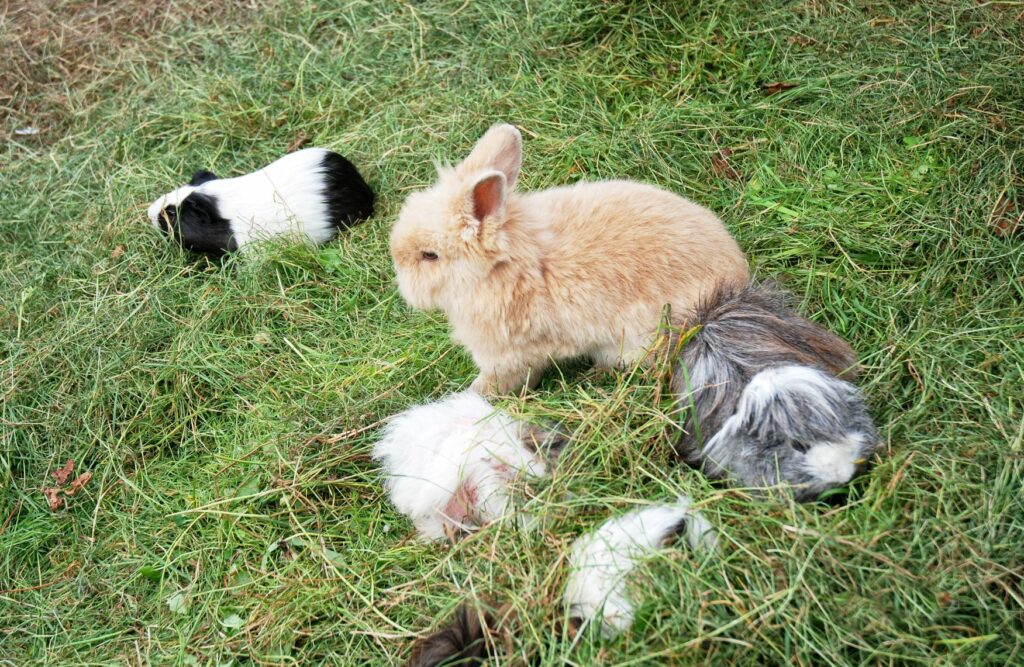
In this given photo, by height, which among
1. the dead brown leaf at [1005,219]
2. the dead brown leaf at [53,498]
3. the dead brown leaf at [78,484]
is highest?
the dead brown leaf at [1005,219]

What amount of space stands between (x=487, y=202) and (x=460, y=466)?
40.6 inches

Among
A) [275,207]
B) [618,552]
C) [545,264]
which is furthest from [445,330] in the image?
[618,552]

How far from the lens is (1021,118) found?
12.7 ft

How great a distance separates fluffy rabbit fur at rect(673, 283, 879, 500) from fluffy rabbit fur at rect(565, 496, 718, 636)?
11.3 inches

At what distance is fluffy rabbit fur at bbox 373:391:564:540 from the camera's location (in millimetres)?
3109

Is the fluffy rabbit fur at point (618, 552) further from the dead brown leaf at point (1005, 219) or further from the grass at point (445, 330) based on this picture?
the dead brown leaf at point (1005, 219)

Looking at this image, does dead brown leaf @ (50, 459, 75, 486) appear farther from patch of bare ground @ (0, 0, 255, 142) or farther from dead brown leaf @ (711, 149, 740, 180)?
dead brown leaf @ (711, 149, 740, 180)

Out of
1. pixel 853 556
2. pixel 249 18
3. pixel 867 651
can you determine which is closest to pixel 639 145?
pixel 853 556

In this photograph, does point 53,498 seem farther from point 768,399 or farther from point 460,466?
point 768,399

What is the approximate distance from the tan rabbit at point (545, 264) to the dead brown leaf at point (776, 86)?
1.60 m

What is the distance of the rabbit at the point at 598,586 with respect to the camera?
259 centimetres

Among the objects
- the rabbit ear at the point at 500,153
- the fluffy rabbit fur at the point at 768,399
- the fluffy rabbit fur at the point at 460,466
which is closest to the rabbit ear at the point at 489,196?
the rabbit ear at the point at 500,153

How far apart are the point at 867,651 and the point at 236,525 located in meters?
2.34

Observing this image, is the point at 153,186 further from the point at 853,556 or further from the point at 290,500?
the point at 853,556
